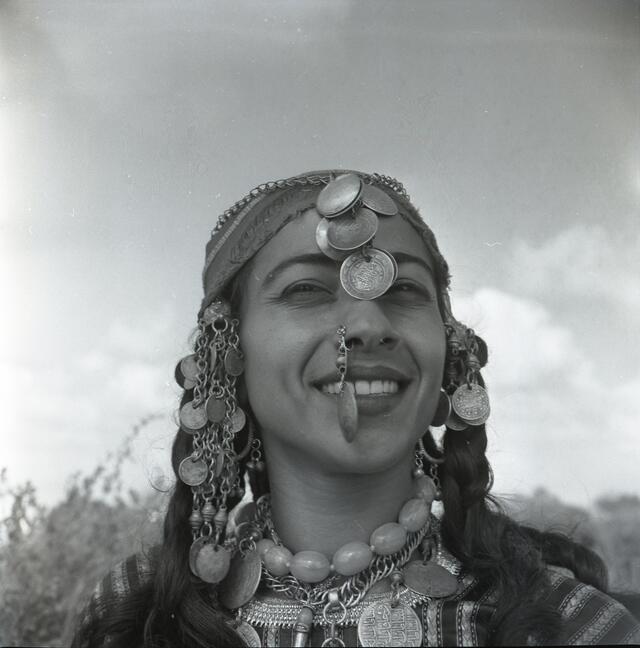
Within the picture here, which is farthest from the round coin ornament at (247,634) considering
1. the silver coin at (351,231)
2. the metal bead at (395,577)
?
the silver coin at (351,231)

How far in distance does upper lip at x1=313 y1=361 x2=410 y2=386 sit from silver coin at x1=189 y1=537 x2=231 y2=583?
508 mm

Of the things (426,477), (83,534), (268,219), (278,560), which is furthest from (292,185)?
(83,534)

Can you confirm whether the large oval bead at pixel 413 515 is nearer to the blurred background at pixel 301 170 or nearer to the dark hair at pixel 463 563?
the dark hair at pixel 463 563

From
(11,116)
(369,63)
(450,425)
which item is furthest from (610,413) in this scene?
(11,116)

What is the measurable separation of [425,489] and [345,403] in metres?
0.43

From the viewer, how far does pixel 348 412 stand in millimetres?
1995

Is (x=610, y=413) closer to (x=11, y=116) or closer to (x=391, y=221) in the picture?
(x=391, y=221)

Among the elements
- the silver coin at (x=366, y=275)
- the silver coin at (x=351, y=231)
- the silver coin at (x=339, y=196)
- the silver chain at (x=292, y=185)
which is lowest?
the silver coin at (x=366, y=275)

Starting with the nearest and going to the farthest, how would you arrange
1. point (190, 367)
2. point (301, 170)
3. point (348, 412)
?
point (348, 412), point (190, 367), point (301, 170)

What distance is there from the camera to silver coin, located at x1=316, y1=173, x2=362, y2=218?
6.89ft

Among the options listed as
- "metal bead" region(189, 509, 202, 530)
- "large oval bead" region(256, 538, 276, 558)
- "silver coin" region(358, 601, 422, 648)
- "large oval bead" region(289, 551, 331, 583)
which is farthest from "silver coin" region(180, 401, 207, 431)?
"silver coin" region(358, 601, 422, 648)

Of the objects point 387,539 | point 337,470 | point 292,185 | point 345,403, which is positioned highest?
point 292,185

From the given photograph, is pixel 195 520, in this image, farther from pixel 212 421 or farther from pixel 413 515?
pixel 413 515

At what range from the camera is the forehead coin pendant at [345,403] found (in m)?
1.99
